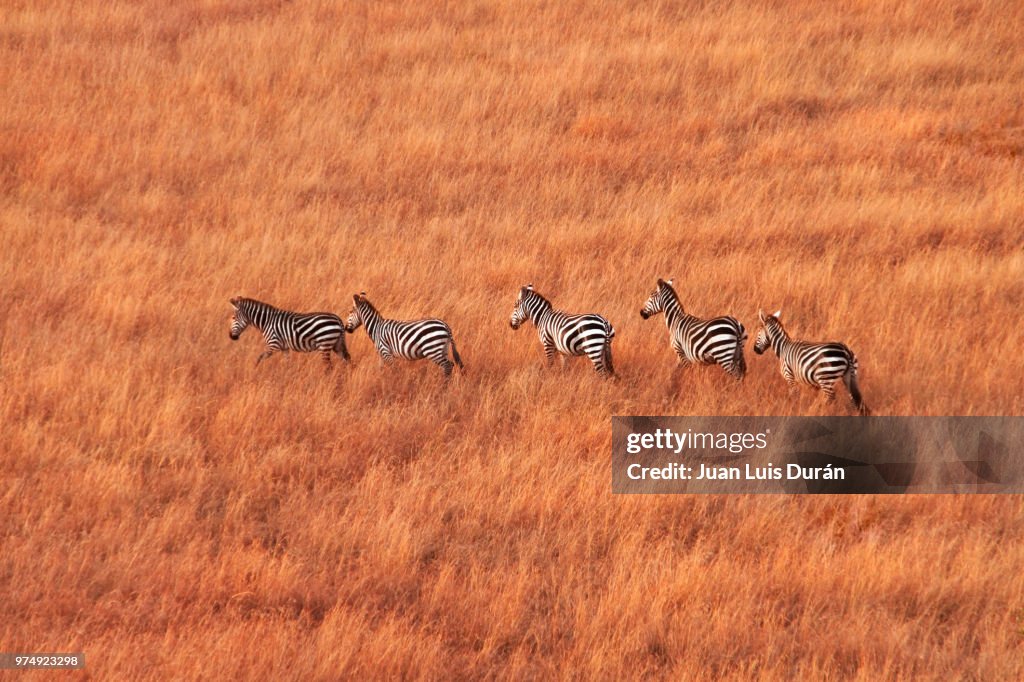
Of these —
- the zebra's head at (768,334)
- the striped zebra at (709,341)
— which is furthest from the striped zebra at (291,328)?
the zebra's head at (768,334)

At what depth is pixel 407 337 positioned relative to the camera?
9562mm

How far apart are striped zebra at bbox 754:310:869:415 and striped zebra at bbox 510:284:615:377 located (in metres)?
1.52

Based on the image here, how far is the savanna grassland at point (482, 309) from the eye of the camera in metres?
6.39

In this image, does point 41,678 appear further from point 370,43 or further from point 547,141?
point 370,43

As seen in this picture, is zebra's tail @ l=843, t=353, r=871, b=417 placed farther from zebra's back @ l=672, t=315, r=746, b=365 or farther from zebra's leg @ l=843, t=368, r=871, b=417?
zebra's back @ l=672, t=315, r=746, b=365

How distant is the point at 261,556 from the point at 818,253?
8.54 m

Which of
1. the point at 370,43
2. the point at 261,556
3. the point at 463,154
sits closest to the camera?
the point at 261,556

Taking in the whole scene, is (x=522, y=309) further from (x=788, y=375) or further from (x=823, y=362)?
(x=823, y=362)

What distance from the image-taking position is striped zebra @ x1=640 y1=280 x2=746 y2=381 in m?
9.25

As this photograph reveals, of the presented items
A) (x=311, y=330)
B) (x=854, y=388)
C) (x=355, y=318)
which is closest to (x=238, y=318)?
(x=311, y=330)

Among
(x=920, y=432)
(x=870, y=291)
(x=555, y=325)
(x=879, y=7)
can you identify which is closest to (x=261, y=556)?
(x=555, y=325)

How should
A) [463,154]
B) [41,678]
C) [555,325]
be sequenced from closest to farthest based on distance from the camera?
[41,678] < [555,325] < [463,154]

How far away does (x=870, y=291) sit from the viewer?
11.5 metres

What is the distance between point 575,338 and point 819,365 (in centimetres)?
210
